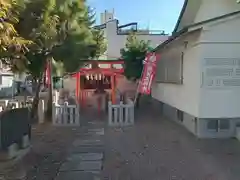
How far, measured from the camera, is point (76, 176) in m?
6.83

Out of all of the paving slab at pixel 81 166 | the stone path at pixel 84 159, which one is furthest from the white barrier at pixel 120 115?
the paving slab at pixel 81 166

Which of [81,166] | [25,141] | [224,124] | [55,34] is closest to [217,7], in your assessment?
[224,124]

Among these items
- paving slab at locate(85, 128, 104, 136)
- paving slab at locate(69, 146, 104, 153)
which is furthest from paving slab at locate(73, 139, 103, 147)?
paving slab at locate(85, 128, 104, 136)

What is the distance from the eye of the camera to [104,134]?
11617 mm

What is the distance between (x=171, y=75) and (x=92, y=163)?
6992 millimetres

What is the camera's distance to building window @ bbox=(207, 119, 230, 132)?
33.4 feet

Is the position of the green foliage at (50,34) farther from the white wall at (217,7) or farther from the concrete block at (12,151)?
the white wall at (217,7)

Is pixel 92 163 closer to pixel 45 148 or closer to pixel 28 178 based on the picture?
pixel 28 178

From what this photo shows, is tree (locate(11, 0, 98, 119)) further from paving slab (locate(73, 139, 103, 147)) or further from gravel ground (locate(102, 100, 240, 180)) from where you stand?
gravel ground (locate(102, 100, 240, 180))

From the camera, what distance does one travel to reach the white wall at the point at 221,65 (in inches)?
370

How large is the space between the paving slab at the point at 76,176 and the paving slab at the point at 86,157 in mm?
1068

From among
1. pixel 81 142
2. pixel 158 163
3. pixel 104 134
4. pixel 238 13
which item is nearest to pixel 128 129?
pixel 104 134

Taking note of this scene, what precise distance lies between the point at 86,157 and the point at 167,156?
2.12 metres

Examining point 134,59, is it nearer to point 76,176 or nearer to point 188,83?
point 188,83
